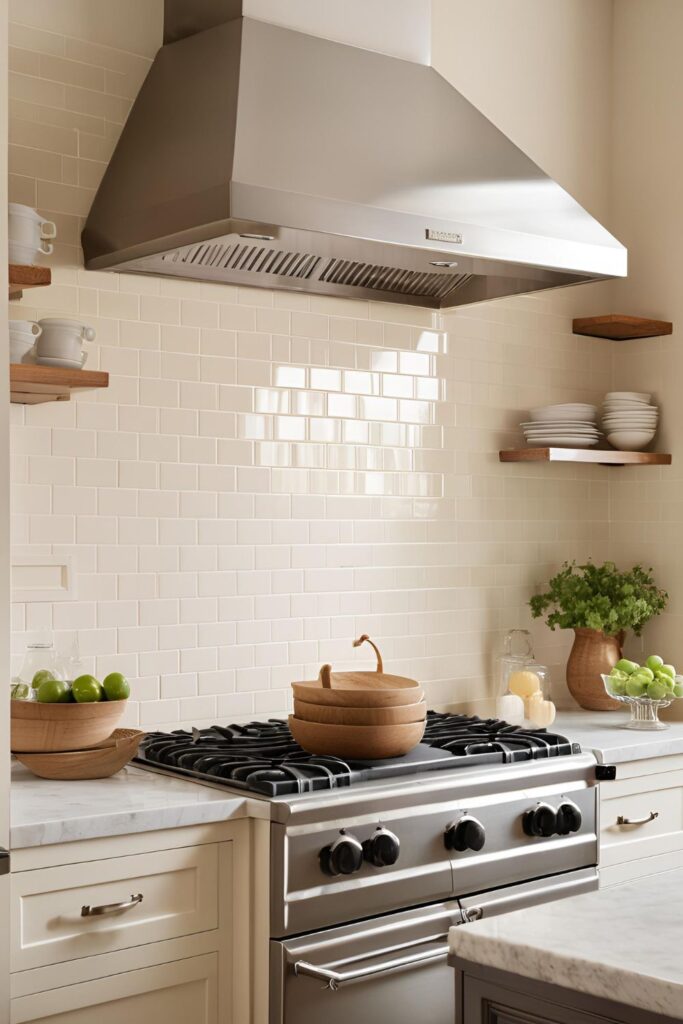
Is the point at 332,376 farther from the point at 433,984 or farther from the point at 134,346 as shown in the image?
the point at 433,984

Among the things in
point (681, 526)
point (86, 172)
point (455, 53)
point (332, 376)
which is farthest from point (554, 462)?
point (86, 172)

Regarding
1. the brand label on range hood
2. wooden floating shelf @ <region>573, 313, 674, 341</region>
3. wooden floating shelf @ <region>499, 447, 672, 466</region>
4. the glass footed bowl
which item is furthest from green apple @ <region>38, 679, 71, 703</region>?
wooden floating shelf @ <region>573, 313, 674, 341</region>

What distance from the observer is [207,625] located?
10.4 feet

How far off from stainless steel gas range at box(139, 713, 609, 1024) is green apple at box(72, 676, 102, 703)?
0.26 m

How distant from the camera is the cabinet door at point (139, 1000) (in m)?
2.15

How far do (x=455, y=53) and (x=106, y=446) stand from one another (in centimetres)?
172

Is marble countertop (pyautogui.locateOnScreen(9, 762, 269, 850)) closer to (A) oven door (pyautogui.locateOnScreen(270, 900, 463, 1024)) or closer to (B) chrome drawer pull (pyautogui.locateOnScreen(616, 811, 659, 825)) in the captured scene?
(A) oven door (pyautogui.locateOnScreen(270, 900, 463, 1024))

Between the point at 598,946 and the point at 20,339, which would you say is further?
the point at 20,339

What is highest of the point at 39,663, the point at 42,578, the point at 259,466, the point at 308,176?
the point at 308,176

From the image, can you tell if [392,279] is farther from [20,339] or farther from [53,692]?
[53,692]

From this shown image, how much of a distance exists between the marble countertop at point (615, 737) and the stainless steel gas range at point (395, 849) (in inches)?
5.1

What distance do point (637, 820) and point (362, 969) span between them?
105cm

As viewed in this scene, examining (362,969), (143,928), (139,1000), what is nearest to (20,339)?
(143,928)

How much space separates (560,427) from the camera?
384 cm
